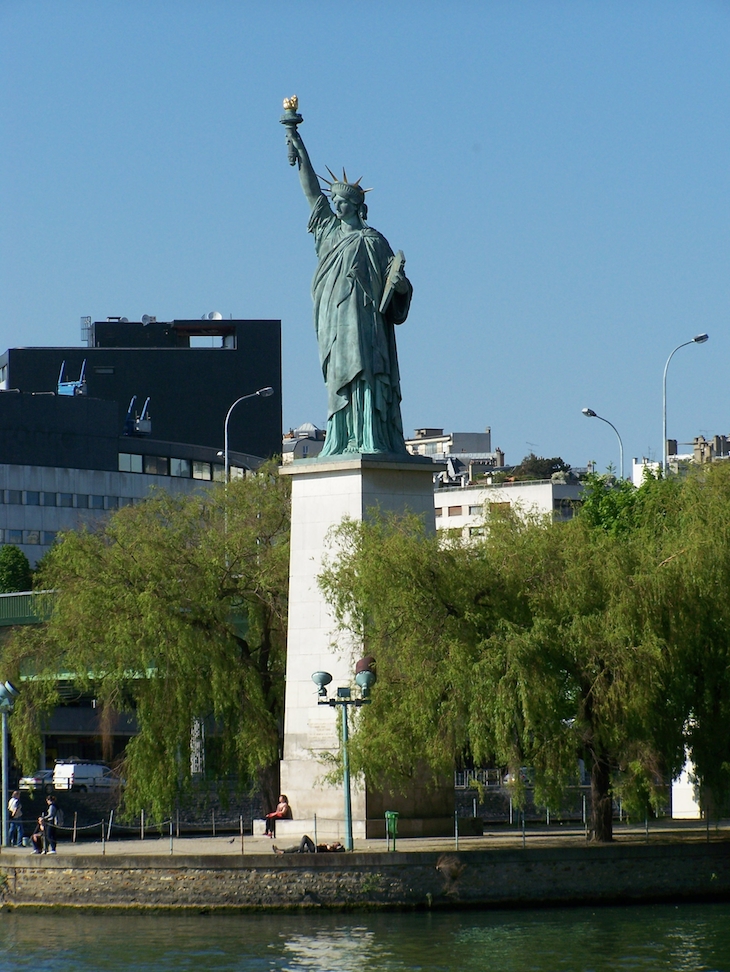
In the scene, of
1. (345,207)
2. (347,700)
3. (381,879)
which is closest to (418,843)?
(381,879)

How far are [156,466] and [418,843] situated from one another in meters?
74.5

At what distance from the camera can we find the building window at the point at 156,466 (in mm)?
110625

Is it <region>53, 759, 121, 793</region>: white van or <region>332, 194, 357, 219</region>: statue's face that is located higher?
<region>332, 194, 357, 219</region>: statue's face

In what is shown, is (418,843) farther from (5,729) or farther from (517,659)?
(5,729)

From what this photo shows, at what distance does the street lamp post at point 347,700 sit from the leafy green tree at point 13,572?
54.3m

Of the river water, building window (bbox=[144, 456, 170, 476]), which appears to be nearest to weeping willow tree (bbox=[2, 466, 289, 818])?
the river water

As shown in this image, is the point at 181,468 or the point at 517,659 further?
the point at 181,468

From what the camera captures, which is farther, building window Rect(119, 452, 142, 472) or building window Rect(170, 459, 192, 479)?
building window Rect(170, 459, 192, 479)

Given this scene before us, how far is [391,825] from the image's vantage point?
3809 cm

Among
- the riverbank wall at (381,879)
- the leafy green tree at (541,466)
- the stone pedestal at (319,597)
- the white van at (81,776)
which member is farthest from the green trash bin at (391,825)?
the leafy green tree at (541,466)

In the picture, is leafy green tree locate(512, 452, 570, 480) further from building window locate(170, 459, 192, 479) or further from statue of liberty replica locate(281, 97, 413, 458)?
statue of liberty replica locate(281, 97, 413, 458)

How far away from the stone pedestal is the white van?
18966mm

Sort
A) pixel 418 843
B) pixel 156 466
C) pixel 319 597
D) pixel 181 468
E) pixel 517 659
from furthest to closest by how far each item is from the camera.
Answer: pixel 181 468 < pixel 156 466 < pixel 319 597 < pixel 418 843 < pixel 517 659

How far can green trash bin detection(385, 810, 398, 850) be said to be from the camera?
3767cm
